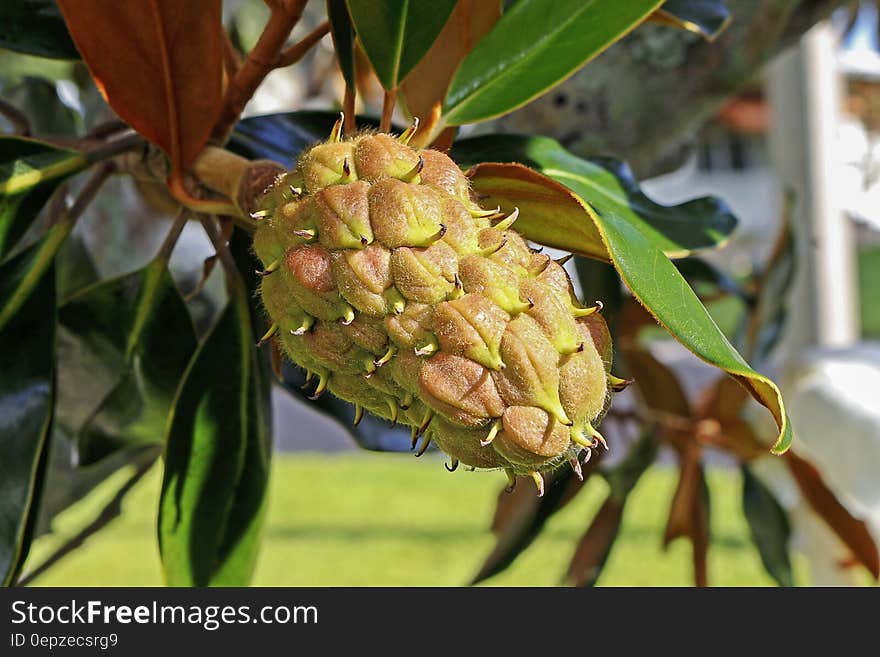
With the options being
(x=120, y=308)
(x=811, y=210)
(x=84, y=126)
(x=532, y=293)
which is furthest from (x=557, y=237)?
(x=811, y=210)

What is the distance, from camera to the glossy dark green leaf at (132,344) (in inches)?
32.9

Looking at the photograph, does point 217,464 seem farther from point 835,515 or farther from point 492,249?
point 835,515

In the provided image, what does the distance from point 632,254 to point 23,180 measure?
447 mm

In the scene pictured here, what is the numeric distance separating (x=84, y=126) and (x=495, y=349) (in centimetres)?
96

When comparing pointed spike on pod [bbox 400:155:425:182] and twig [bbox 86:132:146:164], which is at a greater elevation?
pointed spike on pod [bbox 400:155:425:182]

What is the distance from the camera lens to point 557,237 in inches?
22.3

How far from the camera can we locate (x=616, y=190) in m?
0.74

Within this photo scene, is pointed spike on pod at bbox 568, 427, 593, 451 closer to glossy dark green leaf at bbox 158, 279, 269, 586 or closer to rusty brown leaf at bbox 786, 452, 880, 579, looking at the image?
glossy dark green leaf at bbox 158, 279, 269, 586

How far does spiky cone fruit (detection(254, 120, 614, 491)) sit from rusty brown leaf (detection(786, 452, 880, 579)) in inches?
33.5

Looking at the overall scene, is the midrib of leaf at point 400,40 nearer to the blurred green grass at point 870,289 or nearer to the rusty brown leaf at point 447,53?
the rusty brown leaf at point 447,53

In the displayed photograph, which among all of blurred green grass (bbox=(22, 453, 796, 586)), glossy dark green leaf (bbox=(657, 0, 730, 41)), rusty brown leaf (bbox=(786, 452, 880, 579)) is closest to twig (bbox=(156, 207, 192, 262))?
glossy dark green leaf (bbox=(657, 0, 730, 41))

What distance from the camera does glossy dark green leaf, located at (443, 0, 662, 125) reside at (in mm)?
644
